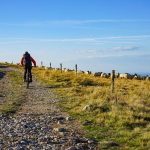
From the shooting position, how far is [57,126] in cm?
1844

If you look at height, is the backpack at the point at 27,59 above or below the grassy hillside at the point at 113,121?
above

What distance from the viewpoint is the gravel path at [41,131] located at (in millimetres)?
14461

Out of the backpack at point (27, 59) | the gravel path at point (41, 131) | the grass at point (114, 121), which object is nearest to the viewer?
the gravel path at point (41, 131)

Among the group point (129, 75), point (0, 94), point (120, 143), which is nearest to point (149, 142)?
point (120, 143)

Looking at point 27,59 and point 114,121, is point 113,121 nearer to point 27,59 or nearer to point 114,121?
point 114,121

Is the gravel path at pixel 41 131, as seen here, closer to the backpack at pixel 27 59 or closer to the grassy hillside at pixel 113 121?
the grassy hillside at pixel 113 121

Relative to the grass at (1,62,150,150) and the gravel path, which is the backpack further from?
the gravel path

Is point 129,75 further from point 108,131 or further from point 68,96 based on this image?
point 108,131

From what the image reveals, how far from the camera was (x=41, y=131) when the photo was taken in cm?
1703

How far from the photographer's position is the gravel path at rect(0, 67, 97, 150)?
47.4 ft

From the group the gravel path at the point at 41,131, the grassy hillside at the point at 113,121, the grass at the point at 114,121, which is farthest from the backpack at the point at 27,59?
the gravel path at the point at 41,131

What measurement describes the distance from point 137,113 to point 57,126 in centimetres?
461

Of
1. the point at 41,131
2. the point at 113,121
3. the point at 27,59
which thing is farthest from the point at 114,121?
the point at 27,59

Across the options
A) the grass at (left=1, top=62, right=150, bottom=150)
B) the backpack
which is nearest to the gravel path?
the grass at (left=1, top=62, right=150, bottom=150)
